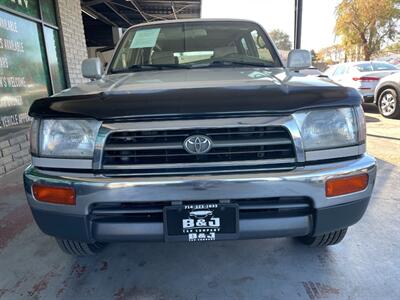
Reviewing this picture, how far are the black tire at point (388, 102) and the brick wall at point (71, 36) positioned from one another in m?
6.97

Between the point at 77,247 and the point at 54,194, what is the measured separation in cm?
59

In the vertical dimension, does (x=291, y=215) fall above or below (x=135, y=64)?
below

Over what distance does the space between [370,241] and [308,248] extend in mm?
491

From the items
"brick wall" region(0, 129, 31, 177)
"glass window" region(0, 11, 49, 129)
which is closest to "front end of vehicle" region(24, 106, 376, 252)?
"brick wall" region(0, 129, 31, 177)

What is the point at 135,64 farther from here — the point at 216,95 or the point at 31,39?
the point at 31,39

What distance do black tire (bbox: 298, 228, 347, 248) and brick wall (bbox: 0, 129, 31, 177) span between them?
3784mm

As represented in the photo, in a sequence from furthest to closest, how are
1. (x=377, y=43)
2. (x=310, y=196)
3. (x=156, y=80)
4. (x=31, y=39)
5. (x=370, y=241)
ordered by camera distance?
(x=377, y=43)
(x=31, y=39)
(x=370, y=241)
(x=156, y=80)
(x=310, y=196)

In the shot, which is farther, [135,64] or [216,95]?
[135,64]

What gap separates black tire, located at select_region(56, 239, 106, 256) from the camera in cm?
216

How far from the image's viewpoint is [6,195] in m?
3.73

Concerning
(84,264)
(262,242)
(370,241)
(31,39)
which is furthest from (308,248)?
(31,39)

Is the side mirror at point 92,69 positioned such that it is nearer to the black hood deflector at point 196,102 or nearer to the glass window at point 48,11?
the black hood deflector at point 196,102

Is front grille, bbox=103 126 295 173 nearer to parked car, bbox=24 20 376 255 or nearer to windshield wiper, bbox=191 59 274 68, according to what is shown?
parked car, bbox=24 20 376 255

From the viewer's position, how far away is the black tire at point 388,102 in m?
7.82
